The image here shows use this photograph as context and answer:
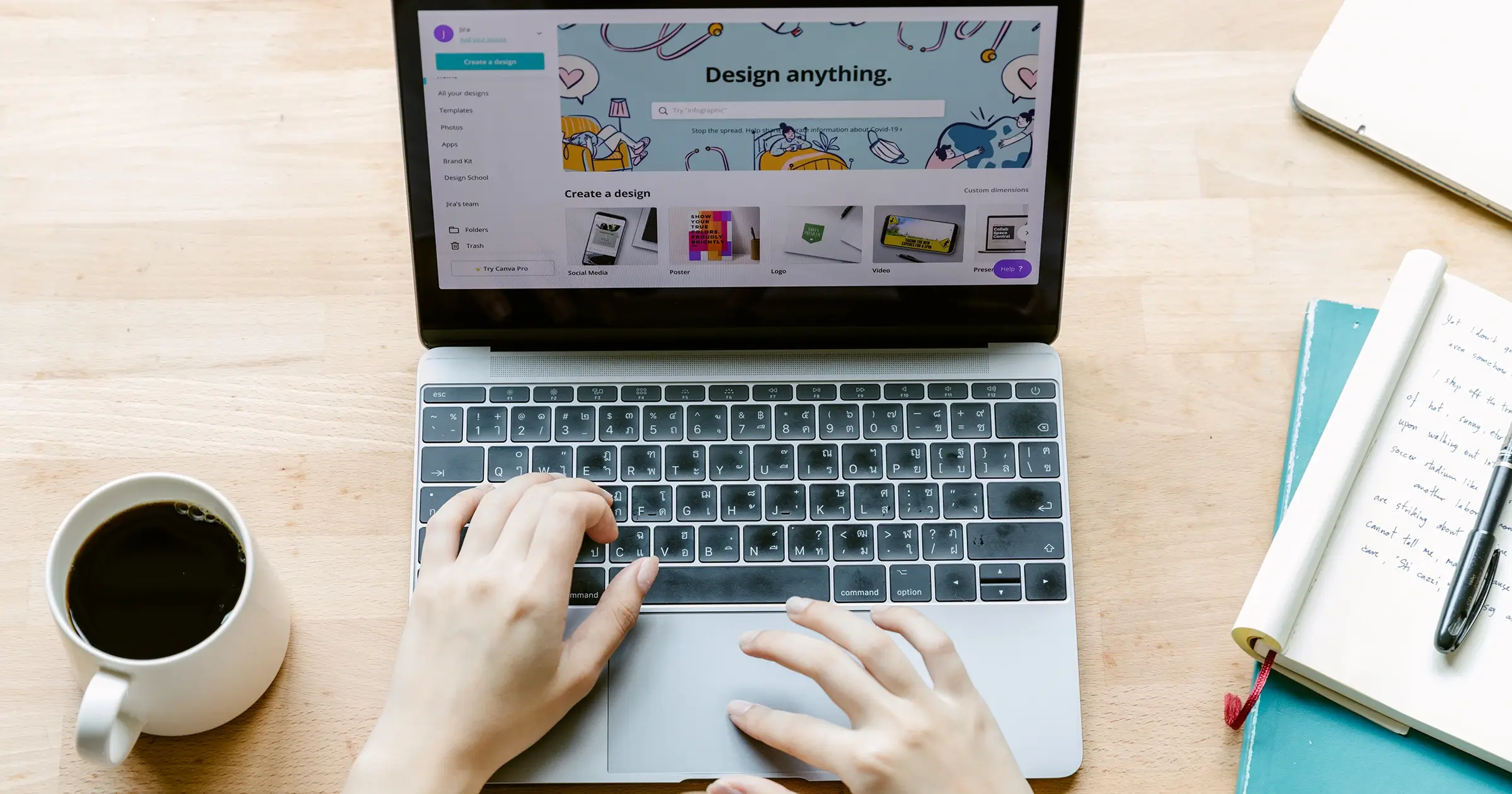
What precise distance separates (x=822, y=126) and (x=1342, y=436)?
375 mm

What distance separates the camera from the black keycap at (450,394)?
0.74 meters

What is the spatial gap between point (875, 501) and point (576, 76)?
312mm

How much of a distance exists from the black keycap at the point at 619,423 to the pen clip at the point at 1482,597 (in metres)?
0.50

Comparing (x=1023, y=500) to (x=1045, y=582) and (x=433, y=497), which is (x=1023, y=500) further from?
(x=433, y=497)

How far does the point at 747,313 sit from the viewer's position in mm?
740

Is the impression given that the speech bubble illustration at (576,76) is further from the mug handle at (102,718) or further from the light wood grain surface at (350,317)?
the mug handle at (102,718)

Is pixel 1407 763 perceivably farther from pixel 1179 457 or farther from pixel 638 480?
pixel 638 480

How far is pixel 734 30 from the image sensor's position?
26.8 inches

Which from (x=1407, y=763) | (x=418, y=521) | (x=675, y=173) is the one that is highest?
(x=675, y=173)

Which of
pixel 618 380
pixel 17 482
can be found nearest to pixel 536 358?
pixel 618 380

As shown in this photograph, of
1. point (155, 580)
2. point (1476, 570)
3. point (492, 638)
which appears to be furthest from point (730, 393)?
point (1476, 570)

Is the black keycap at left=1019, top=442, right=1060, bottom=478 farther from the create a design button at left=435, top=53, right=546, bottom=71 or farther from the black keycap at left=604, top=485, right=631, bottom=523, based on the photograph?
the create a design button at left=435, top=53, right=546, bottom=71

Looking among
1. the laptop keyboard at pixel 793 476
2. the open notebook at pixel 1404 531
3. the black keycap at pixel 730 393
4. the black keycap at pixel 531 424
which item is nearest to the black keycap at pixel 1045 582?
the laptop keyboard at pixel 793 476

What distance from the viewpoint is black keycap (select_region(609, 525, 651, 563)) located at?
0.70 metres
